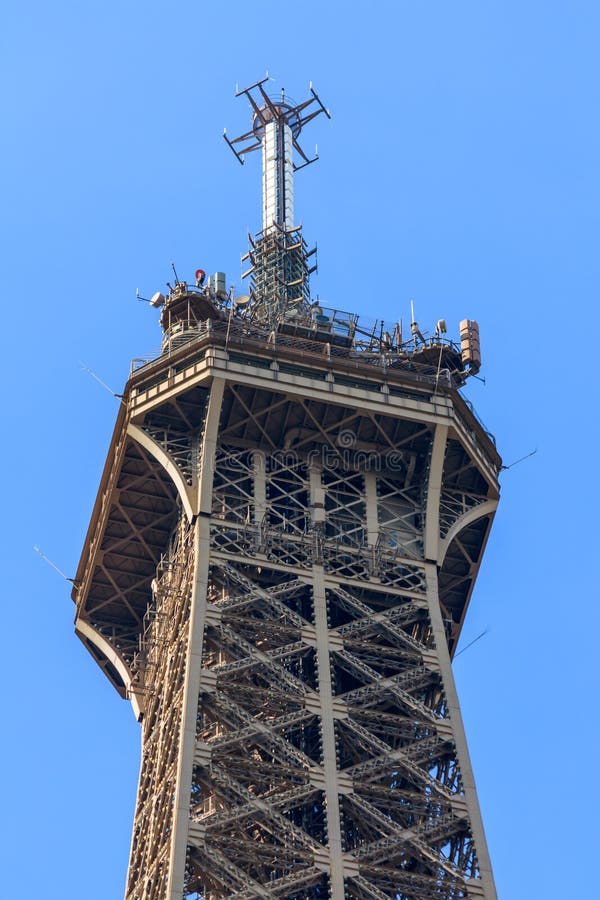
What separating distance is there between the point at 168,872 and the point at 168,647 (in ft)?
46.0

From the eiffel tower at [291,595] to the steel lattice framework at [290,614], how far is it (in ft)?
0.30

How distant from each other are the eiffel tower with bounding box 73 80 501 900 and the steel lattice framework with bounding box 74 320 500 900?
9cm

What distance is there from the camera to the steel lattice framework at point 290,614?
78.6 meters

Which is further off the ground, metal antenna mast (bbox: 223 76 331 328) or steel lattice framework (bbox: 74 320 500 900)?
metal antenna mast (bbox: 223 76 331 328)

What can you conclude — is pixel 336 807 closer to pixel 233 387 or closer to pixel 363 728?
pixel 363 728

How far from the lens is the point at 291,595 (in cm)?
8725

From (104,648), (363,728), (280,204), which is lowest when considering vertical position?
(363,728)

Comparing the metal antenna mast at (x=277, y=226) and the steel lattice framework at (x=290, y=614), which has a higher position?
the metal antenna mast at (x=277, y=226)

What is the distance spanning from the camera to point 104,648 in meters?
96.9

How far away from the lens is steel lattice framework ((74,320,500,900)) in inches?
3093

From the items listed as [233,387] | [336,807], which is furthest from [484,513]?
[336,807]

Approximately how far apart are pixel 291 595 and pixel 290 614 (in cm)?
119

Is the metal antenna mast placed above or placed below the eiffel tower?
above

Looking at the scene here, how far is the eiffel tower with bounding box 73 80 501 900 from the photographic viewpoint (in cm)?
7875
